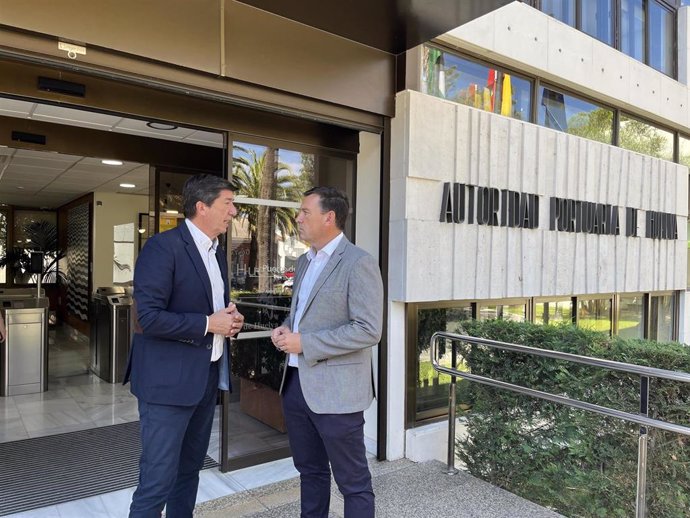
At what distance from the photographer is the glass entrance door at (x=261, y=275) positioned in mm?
3656

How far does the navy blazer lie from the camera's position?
6.79 ft

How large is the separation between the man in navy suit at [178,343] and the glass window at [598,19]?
570 centimetres

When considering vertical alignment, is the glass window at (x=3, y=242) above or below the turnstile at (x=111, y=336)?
above

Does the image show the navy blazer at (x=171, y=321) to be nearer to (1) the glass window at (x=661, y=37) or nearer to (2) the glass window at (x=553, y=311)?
(2) the glass window at (x=553, y=311)

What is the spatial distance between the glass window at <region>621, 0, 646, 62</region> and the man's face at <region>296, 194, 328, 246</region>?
252 inches

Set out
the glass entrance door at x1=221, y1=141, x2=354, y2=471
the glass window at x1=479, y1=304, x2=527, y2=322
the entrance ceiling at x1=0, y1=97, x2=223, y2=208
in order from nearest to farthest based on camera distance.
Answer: the glass entrance door at x1=221, y1=141, x2=354, y2=471 < the entrance ceiling at x1=0, y1=97, x2=223, y2=208 < the glass window at x1=479, y1=304, x2=527, y2=322

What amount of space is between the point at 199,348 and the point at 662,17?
28.8ft

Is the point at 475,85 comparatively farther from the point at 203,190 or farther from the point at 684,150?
the point at 684,150

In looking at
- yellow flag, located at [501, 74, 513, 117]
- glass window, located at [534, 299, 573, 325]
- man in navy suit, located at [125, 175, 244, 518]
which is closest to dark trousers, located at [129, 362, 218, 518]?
man in navy suit, located at [125, 175, 244, 518]

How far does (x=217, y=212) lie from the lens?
7.49ft

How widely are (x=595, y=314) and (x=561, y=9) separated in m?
3.59

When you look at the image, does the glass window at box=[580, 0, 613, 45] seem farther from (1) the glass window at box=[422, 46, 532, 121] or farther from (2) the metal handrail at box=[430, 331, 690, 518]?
(2) the metal handrail at box=[430, 331, 690, 518]

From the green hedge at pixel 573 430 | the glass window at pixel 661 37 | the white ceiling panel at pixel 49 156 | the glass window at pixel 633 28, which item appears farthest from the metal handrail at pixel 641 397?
the glass window at pixel 661 37

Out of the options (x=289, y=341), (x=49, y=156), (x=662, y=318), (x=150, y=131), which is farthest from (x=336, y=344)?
(x=662, y=318)
